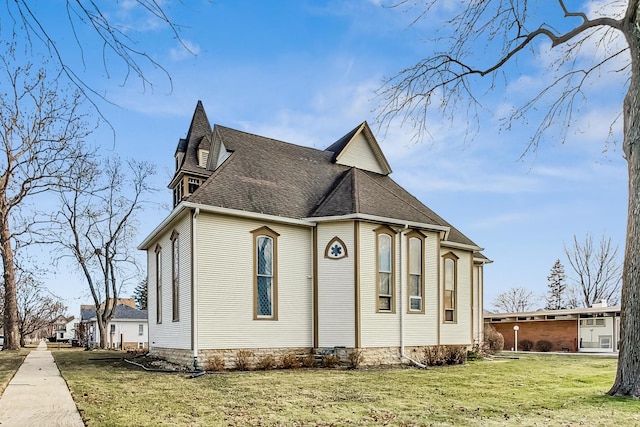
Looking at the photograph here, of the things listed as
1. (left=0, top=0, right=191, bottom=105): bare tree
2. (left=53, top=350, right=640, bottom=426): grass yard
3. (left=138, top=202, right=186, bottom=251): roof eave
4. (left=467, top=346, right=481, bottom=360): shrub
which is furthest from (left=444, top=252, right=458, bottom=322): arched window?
(left=0, top=0, right=191, bottom=105): bare tree

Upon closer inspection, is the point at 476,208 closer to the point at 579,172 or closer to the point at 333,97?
the point at 579,172

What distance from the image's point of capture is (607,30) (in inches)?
435

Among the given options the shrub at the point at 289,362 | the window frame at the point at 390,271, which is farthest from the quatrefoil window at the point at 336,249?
the shrub at the point at 289,362

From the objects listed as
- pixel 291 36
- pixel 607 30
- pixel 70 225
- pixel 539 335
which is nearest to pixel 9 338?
pixel 70 225

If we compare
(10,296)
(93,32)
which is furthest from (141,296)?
(93,32)

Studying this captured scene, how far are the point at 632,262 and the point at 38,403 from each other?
34.7 feet

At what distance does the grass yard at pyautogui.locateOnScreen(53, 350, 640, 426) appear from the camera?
22.4 ft

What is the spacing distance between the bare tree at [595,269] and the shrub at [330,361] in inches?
1474

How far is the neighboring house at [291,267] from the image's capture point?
541 inches

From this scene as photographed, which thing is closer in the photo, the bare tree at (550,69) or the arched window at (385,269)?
the bare tree at (550,69)

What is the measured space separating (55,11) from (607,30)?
1152cm

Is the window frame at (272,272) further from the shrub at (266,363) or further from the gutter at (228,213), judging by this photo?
the shrub at (266,363)

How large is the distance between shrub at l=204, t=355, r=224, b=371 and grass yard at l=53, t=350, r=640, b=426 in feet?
3.10

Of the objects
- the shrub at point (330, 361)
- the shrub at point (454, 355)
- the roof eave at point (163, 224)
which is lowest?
the shrub at point (454, 355)
